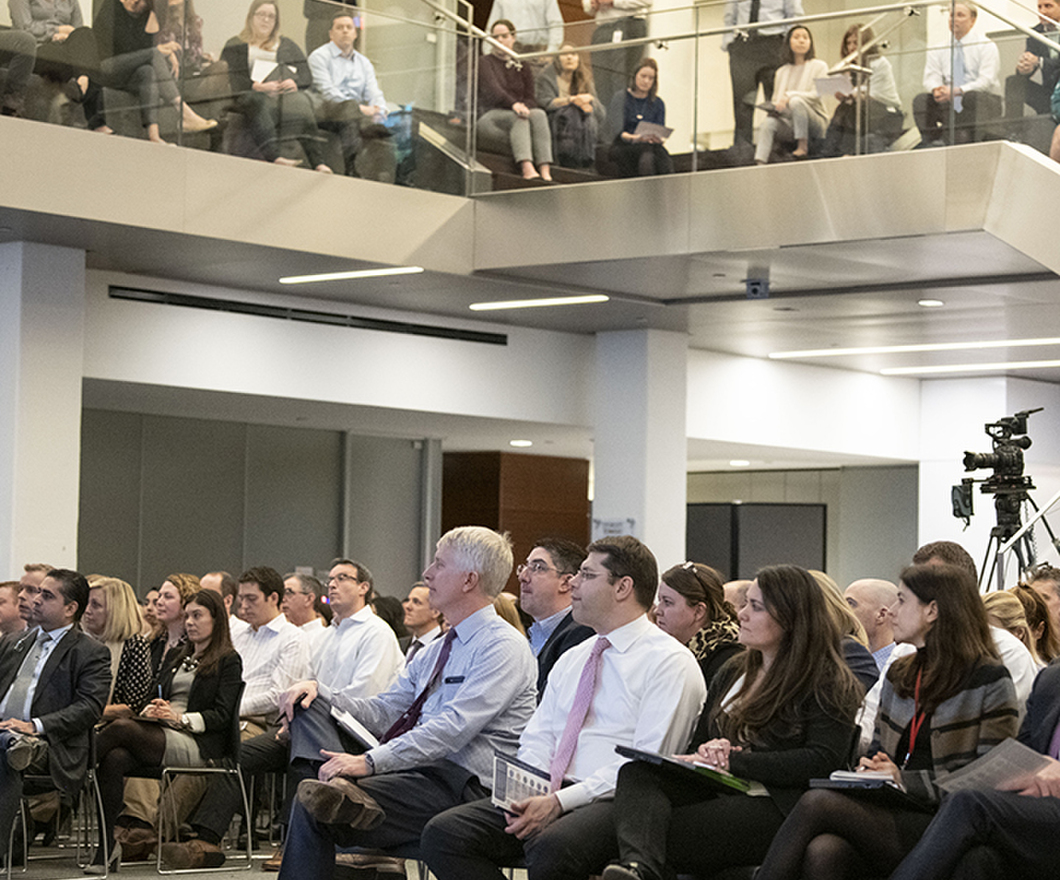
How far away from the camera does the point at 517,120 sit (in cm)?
1080

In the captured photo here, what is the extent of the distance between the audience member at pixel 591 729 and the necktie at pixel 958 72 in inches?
231

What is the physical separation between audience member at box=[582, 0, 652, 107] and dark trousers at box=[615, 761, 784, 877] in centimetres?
718

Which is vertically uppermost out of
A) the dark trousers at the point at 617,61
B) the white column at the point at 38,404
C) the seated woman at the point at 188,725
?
the dark trousers at the point at 617,61

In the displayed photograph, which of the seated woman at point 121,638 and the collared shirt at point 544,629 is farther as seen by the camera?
the seated woman at point 121,638

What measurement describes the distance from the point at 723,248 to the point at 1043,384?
722 centimetres

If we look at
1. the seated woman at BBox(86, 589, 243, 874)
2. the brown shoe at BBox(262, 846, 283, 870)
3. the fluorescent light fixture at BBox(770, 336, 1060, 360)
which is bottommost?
the brown shoe at BBox(262, 846, 283, 870)

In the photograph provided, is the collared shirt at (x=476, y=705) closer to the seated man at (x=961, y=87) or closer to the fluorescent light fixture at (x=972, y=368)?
the seated man at (x=961, y=87)

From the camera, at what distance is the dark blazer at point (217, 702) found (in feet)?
23.3

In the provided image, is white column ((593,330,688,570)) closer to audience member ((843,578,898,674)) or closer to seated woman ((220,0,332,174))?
seated woman ((220,0,332,174))

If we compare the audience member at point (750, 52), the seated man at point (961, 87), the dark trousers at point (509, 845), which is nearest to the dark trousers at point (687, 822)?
the dark trousers at point (509, 845)

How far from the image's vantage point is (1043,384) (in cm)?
1617

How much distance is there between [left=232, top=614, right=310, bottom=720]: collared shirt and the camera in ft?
26.1

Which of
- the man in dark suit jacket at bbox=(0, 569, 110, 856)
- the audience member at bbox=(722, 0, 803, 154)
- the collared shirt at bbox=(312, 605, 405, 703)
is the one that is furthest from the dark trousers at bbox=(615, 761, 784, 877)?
the audience member at bbox=(722, 0, 803, 154)

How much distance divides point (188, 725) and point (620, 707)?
3.11m
